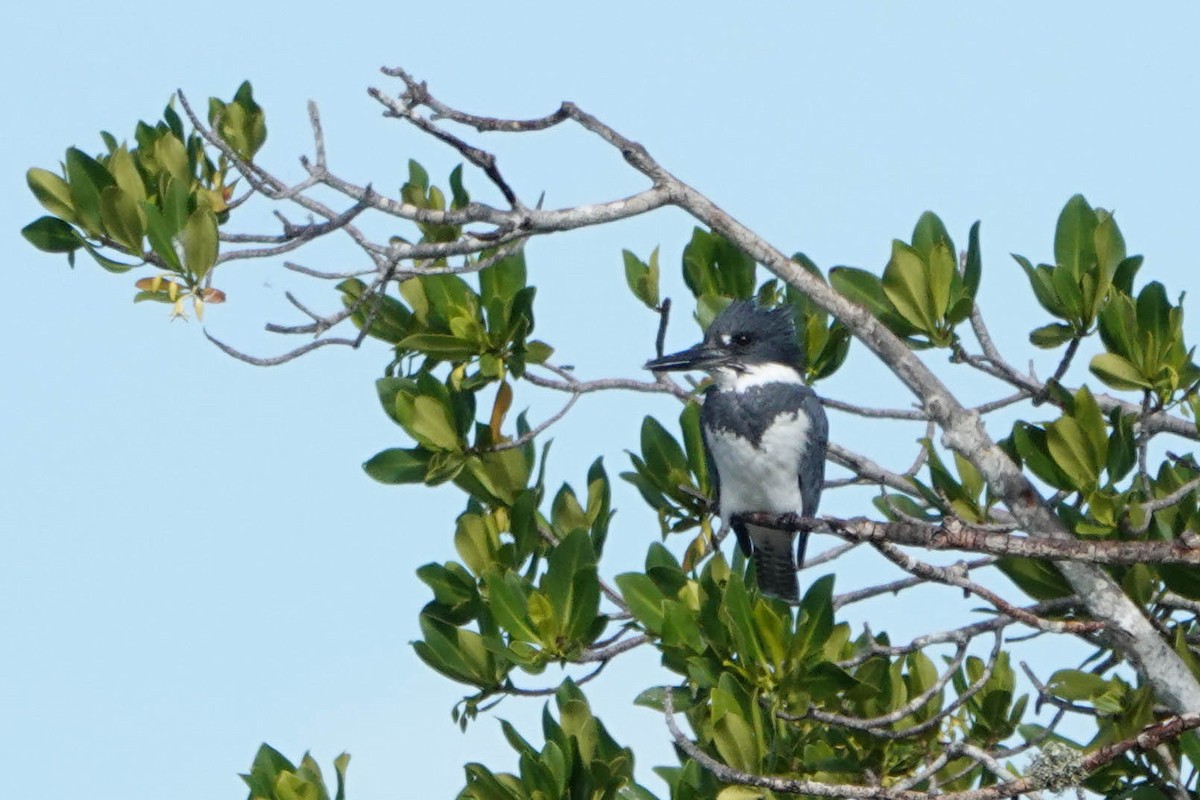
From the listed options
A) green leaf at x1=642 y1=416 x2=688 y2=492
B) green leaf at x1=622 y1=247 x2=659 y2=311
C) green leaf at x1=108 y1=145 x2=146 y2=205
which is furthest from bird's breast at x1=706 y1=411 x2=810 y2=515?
green leaf at x1=108 y1=145 x2=146 y2=205

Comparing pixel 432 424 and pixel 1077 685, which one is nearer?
pixel 1077 685

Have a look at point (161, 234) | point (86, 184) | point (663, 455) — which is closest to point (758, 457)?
point (663, 455)

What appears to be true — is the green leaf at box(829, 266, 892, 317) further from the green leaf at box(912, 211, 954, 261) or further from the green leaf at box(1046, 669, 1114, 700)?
the green leaf at box(1046, 669, 1114, 700)

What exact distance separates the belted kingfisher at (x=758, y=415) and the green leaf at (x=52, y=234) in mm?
2158

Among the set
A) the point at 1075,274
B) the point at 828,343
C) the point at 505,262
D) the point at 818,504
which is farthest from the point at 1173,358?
the point at 505,262

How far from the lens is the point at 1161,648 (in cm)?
494

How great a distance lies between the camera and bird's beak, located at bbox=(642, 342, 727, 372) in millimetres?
6207

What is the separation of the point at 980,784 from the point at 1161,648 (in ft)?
3.30

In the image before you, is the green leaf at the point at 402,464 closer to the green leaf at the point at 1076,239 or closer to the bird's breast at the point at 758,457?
the bird's breast at the point at 758,457

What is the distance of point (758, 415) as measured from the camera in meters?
6.43

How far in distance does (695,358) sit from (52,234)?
2370 mm

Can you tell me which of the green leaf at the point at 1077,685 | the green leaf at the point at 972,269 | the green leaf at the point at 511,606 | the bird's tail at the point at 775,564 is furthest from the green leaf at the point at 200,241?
the green leaf at the point at 1077,685

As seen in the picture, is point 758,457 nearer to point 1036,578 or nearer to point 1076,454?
point 1036,578

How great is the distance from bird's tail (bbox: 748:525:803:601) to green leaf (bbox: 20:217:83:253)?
286cm
